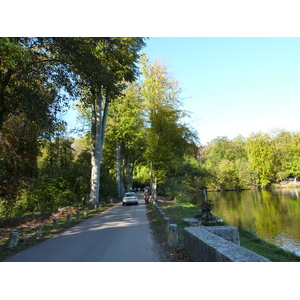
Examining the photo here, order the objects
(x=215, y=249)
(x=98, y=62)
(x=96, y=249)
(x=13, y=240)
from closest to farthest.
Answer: (x=215, y=249)
(x=96, y=249)
(x=13, y=240)
(x=98, y=62)

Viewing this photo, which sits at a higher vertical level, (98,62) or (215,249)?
(98,62)

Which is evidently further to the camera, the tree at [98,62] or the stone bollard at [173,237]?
the tree at [98,62]

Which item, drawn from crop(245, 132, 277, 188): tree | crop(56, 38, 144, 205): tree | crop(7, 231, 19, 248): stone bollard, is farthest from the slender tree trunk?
crop(245, 132, 277, 188): tree

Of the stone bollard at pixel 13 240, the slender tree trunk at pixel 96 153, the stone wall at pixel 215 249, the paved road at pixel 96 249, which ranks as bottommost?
the paved road at pixel 96 249

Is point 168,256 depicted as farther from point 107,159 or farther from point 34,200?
point 107,159

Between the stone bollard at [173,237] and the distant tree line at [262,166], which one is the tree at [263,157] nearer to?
the distant tree line at [262,166]

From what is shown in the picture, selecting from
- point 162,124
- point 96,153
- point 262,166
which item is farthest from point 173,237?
point 262,166

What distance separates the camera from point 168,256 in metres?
6.56

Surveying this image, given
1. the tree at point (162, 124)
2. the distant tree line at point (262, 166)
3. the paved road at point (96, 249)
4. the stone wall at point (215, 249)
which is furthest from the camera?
the distant tree line at point (262, 166)

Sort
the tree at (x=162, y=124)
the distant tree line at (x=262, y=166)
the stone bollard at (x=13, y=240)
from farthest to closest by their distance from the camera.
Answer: the distant tree line at (x=262, y=166), the tree at (x=162, y=124), the stone bollard at (x=13, y=240)

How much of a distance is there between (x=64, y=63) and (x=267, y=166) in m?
54.8

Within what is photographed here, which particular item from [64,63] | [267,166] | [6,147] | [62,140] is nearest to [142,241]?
[64,63]

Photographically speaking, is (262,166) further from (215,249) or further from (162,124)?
(215,249)

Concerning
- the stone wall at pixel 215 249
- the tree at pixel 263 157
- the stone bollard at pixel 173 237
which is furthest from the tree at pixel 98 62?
the tree at pixel 263 157
